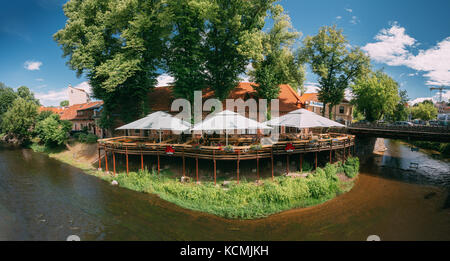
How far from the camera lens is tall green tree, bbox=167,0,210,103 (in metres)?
17.4

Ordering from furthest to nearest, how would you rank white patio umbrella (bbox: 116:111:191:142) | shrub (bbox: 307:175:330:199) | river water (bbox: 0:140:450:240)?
white patio umbrella (bbox: 116:111:191:142), shrub (bbox: 307:175:330:199), river water (bbox: 0:140:450:240)

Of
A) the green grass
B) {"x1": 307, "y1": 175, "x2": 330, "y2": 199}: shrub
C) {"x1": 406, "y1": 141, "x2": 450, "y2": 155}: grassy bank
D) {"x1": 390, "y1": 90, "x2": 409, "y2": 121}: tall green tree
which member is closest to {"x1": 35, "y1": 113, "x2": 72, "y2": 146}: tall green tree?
the green grass

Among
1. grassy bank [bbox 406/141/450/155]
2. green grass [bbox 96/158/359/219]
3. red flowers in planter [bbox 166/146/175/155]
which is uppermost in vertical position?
red flowers in planter [bbox 166/146/175/155]

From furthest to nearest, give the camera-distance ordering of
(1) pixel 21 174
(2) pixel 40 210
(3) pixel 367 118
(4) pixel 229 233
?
(3) pixel 367 118 < (1) pixel 21 174 < (2) pixel 40 210 < (4) pixel 229 233

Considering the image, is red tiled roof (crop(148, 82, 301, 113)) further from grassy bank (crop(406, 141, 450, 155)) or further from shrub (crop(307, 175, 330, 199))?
grassy bank (crop(406, 141, 450, 155))

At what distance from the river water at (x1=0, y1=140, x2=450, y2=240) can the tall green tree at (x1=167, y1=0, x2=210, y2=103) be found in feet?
35.4

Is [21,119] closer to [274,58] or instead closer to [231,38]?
[231,38]

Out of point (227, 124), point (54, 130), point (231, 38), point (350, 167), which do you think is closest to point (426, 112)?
point (350, 167)

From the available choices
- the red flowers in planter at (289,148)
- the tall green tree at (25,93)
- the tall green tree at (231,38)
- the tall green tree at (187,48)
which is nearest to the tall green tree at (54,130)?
the tall green tree at (187,48)

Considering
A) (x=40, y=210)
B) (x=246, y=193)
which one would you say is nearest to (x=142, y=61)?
(x=40, y=210)

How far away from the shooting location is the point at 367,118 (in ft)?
127
